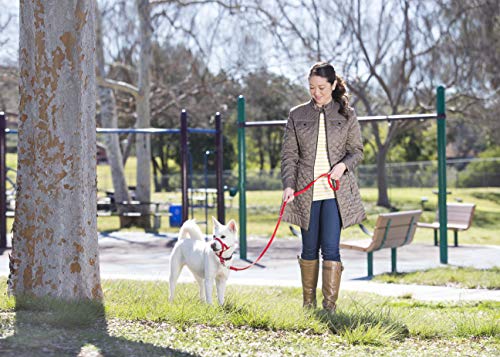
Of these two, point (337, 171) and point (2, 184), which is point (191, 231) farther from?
point (2, 184)

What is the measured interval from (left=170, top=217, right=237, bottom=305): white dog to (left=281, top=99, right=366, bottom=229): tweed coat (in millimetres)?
573

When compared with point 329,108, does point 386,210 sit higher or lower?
lower

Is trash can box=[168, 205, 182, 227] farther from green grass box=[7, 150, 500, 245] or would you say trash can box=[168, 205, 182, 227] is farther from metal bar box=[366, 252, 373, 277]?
metal bar box=[366, 252, 373, 277]

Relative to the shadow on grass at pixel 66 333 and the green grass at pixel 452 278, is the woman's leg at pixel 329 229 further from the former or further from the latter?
the green grass at pixel 452 278

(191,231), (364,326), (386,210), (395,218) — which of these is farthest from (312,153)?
(386,210)

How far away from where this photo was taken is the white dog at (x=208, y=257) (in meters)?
6.36

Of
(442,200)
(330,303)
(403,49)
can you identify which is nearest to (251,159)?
(403,49)

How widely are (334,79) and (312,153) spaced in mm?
600

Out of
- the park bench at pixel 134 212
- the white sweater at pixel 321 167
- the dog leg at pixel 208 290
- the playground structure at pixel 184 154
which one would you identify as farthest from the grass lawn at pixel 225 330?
the park bench at pixel 134 212

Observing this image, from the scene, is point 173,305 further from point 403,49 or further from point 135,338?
point 403,49

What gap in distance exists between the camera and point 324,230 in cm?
613

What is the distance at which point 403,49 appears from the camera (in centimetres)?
2706

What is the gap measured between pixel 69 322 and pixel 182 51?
22839 millimetres

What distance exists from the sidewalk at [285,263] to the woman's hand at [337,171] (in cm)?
284
